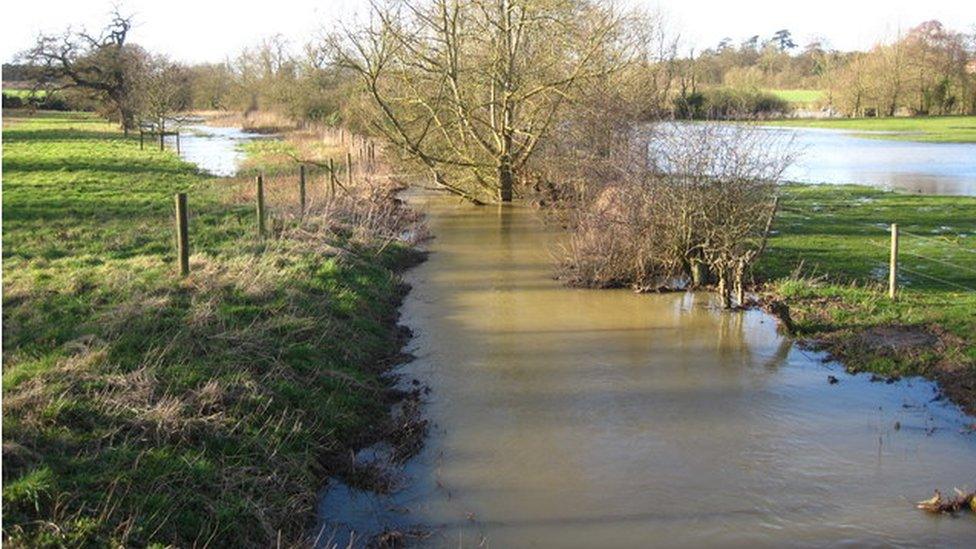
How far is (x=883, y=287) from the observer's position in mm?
13305

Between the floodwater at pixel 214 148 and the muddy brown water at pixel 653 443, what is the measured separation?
18.7 m

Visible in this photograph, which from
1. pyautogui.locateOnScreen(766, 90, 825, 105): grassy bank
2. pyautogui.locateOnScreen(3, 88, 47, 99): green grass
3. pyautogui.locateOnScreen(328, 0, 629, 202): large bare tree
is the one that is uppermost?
pyautogui.locateOnScreen(766, 90, 825, 105): grassy bank

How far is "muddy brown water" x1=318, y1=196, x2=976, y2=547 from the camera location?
6895 millimetres

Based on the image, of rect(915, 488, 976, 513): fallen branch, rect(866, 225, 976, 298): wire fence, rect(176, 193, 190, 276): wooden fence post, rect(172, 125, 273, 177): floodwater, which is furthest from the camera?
rect(172, 125, 273, 177): floodwater

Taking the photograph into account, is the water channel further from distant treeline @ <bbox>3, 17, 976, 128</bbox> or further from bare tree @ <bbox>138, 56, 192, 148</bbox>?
bare tree @ <bbox>138, 56, 192, 148</bbox>

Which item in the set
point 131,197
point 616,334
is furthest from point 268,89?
point 616,334

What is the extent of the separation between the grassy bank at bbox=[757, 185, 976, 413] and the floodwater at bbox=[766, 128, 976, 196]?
348 centimetres

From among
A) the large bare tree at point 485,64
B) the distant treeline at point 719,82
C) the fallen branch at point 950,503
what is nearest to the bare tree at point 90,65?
the distant treeline at point 719,82

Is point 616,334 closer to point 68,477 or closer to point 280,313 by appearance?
point 280,313

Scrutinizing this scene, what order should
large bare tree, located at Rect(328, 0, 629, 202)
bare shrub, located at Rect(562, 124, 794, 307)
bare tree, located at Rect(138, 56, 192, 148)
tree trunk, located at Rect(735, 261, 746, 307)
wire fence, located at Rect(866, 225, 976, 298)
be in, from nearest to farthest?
1. wire fence, located at Rect(866, 225, 976, 298)
2. tree trunk, located at Rect(735, 261, 746, 307)
3. bare shrub, located at Rect(562, 124, 794, 307)
4. large bare tree, located at Rect(328, 0, 629, 202)
5. bare tree, located at Rect(138, 56, 192, 148)

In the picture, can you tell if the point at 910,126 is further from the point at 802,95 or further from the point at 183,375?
the point at 183,375

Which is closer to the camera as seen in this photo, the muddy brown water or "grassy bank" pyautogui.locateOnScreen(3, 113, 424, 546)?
"grassy bank" pyautogui.locateOnScreen(3, 113, 424, 546)

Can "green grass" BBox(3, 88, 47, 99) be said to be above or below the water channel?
above

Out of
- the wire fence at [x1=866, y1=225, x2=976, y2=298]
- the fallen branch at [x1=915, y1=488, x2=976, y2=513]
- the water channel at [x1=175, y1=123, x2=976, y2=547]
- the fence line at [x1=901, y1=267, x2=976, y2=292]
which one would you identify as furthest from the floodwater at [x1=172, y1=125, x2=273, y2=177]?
the fallen branch at [x1=915, y1=488, x2=976, y2=513]
